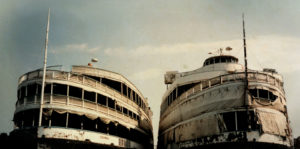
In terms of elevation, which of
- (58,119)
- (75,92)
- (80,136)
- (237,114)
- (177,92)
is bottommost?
(80,136)

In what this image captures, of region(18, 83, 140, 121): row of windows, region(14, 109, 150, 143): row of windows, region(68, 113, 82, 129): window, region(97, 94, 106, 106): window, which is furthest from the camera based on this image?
region(97, 94, 106, 106): window

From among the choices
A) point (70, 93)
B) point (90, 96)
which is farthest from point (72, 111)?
point (90, 96)

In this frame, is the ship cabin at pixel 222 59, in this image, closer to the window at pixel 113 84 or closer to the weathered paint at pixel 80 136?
the window at pixel 113 84

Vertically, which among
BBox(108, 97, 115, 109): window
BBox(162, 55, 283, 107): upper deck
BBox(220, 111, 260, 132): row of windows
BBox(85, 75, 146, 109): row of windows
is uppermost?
BBox(162, 55, 283, 107): upper deck

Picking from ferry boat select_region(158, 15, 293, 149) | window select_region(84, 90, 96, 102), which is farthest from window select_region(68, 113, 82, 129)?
ferry boat select_region(158, 15, 293, 149)

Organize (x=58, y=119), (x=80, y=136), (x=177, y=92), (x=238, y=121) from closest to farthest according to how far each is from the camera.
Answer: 1. (x=238, y=121)
2. (x=80, y=136)
3. (x=58, y=119)
4. (x=177, y=92)

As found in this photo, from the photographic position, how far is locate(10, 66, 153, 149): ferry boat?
2355 centimetres

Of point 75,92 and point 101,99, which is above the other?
point 75,92

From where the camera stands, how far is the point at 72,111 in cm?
2503

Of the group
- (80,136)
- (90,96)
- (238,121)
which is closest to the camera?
(238,121)

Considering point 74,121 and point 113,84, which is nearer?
point 74,121

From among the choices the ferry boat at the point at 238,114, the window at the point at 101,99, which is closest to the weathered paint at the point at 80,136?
the window at the point at 101,99

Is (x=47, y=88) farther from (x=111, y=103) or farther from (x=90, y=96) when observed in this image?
(x=111, y=103)

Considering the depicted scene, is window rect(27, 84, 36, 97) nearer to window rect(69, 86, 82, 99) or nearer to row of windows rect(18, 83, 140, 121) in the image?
row of windows rect(18, 83, 140, 121)
